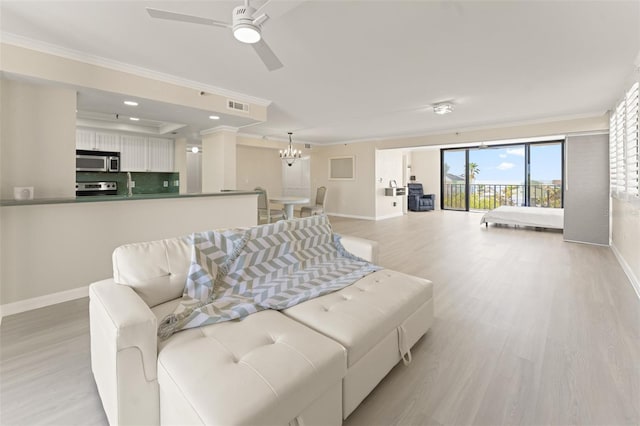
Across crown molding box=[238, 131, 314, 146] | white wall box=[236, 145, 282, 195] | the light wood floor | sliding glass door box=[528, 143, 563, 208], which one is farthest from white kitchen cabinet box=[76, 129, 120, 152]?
sliding glass door box=[528, 143, 563, 208]

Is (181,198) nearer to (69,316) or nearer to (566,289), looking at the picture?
(69,316)

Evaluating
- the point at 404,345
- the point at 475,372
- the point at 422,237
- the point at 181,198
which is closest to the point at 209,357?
the point at 404,345

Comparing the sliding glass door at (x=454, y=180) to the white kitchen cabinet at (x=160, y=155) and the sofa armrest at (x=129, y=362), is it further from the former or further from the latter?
the sofa armrest at (x=129, y=362)

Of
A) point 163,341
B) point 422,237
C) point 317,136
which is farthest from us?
point 317,136

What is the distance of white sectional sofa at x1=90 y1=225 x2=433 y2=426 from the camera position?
42.1 inches

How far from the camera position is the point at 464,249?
16.5 feet

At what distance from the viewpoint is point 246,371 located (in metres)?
1.13

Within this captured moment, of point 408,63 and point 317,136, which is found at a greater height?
point 317,136

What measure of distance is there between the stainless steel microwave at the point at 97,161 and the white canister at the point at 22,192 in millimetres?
2955

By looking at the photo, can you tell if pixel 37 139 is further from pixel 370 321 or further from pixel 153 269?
pixel 370 321

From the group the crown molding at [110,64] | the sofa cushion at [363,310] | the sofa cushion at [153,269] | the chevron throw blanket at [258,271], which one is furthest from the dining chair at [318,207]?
the sofa cushion at [153,269]

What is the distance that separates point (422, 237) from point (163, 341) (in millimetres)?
5503

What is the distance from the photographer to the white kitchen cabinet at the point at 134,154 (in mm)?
6012

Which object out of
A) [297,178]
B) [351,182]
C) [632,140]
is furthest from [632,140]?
[297,178]
